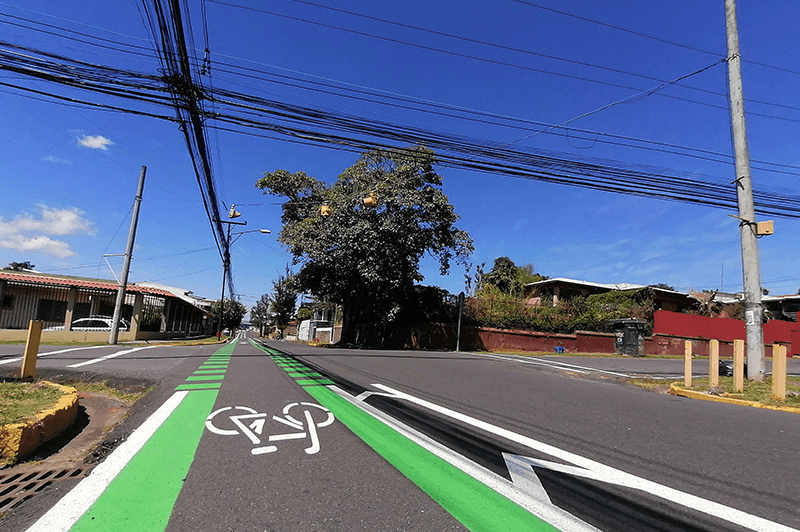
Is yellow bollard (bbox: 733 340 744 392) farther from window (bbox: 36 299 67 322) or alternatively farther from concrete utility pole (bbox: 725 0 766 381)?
window (bbox: 36 299 67 322)

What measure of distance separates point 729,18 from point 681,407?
10833mm

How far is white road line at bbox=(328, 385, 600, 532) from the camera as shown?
2611 mm

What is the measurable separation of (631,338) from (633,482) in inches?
811

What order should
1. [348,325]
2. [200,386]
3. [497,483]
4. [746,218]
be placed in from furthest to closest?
[348,325]
[746,218]
[200,386]
[497,483]

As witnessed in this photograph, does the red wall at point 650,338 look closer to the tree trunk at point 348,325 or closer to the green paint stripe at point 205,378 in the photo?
the tree trunk at point 348,325

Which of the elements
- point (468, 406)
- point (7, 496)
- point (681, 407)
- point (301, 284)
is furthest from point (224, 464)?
point (301, 284)

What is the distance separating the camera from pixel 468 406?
597 centimetres

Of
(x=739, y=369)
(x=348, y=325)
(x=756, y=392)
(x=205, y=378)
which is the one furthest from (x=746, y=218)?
(x=348, y=325)

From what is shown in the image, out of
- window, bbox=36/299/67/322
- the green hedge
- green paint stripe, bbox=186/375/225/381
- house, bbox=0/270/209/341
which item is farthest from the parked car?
the green hedge

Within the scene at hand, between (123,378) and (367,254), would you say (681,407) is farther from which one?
(367,254)

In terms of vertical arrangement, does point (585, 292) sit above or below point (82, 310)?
above

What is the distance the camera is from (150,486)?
118 inches

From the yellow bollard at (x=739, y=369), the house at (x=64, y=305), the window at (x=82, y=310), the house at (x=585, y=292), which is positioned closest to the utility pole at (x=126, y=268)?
the house at (x=64, y=305)

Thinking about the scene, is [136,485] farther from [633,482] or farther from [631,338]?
[631,338]
